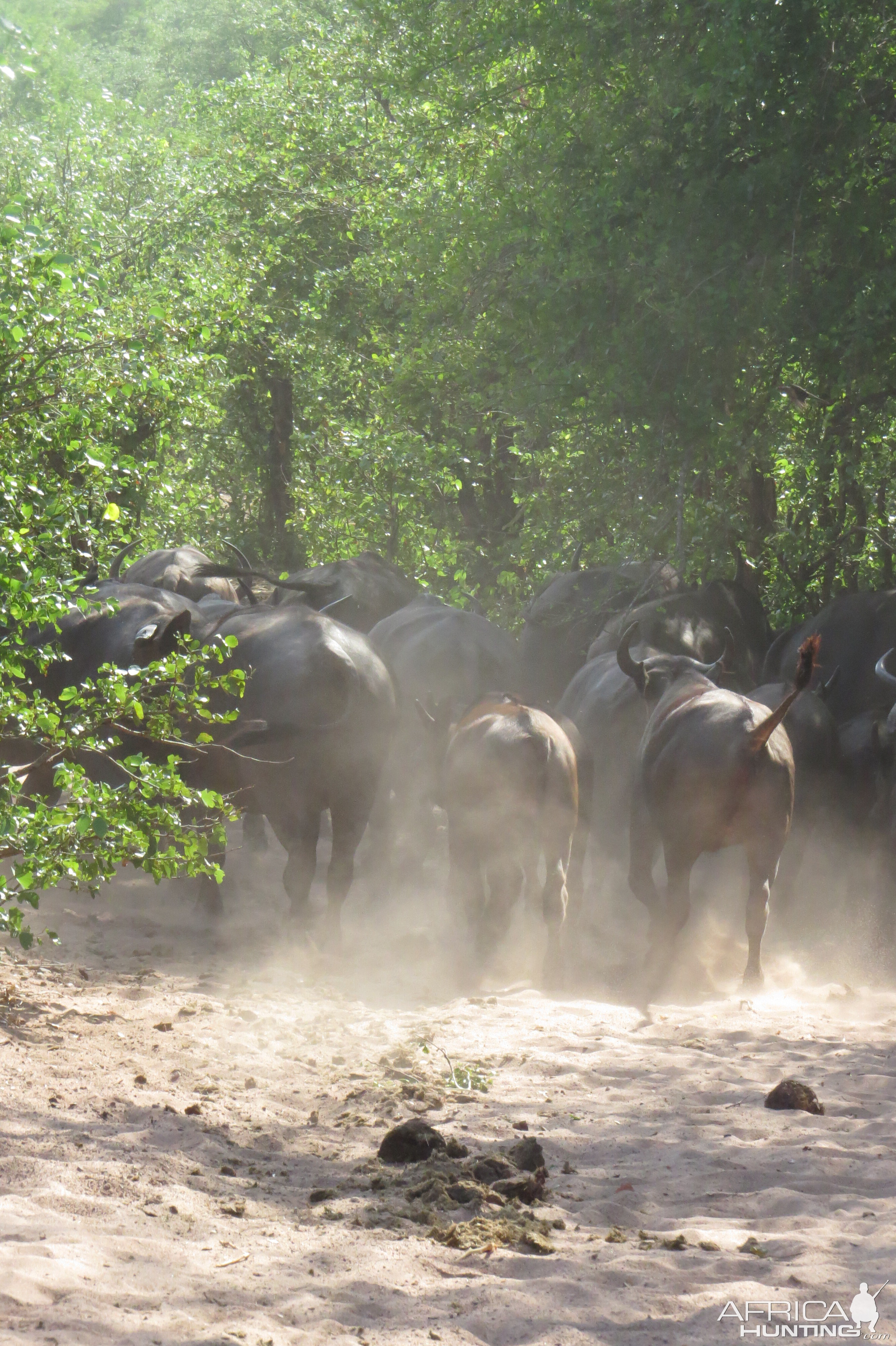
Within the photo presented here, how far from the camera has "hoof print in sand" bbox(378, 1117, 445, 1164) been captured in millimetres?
4070

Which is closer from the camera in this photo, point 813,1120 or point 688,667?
point 813,1120

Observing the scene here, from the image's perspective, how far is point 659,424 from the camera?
9203 millimetres

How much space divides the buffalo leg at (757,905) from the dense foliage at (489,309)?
2997 millimetres

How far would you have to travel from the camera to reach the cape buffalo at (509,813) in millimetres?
7078

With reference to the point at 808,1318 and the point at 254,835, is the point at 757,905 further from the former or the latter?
the point at 254,835

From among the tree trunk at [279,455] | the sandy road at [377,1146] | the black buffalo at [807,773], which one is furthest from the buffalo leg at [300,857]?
the tree trunk at [279,455]

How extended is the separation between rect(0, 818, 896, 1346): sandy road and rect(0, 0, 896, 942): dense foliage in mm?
1270

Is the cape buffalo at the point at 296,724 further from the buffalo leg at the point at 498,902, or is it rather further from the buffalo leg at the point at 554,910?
the buffalo leg at the point at 554,910

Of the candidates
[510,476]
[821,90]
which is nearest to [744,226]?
[821,90]

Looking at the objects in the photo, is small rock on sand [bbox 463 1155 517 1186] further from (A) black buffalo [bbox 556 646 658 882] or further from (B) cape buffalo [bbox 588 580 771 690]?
(B) cape buffalo [bbox 588 580 771 690]

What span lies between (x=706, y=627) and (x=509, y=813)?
14.6ft

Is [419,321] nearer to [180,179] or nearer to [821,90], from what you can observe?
[821,90]

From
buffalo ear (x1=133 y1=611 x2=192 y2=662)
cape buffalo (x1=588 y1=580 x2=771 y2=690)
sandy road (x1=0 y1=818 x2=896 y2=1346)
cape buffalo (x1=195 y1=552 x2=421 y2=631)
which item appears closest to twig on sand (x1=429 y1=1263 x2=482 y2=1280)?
sandy road (x1=0 y1=818 x2=896 y2=1346)

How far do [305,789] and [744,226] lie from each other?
471 centimetres
